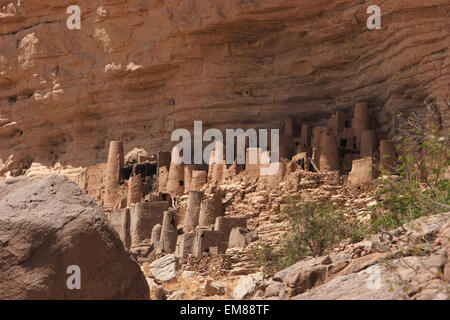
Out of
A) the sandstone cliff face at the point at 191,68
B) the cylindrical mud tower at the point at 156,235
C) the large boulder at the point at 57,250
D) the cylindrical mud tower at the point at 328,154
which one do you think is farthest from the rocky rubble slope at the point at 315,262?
the sandstone cliff face at the point at 191,68

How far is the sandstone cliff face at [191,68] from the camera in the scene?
28.7 m

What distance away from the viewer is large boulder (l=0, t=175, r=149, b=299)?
11.1 m

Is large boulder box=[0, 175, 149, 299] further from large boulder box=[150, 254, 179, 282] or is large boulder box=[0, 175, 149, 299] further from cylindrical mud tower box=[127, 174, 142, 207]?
cylindrical mud tower box=[127, 174, 142, 207]

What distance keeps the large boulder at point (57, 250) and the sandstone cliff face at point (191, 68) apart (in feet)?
57.5

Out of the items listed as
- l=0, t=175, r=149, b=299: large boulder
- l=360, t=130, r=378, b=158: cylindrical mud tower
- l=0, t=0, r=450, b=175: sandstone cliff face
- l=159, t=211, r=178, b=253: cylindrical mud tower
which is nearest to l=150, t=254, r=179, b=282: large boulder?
l=159, t=211, r=178, b=253: cylindrical mud tower

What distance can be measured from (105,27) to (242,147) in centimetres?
911

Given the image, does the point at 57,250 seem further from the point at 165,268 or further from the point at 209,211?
the point at 209,211

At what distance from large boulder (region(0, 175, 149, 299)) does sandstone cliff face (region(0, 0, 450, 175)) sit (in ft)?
57.5

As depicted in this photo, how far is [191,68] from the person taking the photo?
111 feet

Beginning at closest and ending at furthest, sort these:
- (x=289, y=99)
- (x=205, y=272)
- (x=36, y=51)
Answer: (x=205, y=272)
(x=289, y=99)
(x=36, y=51)

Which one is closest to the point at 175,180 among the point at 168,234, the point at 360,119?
the point at 168,234
